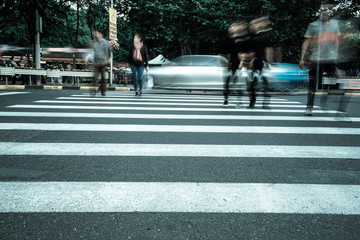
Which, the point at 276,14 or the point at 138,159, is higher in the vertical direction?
the point at 276,14

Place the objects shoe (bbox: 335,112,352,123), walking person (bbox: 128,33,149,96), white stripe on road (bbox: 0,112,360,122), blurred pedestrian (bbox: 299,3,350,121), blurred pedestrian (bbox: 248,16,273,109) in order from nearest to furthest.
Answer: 1. white stripe on road (bbox: 0,112,360,122)
2. shoe (bbox: 335,112,352,123)
3. blurred pedestrian (bbox: 299,3,350,121)
4. blurred pedestrian (bbox: 248,16,273,109)
5. walking person (bbox: 128,33,149,96)

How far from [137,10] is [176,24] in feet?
10.4

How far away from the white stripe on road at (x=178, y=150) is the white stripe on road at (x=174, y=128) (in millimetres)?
855

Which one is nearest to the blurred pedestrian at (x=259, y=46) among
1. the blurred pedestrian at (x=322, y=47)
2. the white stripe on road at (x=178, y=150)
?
the blurred pedestrian at (x=322, y=47)

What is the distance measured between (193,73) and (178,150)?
385 inches

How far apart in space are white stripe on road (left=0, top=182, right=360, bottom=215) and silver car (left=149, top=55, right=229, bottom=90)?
10618mm

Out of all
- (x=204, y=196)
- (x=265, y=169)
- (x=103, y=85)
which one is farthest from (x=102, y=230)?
(x=103, y=85)

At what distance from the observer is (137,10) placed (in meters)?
24.0

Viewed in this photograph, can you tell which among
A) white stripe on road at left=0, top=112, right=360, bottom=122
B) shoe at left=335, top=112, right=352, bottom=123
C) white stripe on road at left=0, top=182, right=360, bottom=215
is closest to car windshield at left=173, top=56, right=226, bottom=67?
shoe at left=335, top=112, right=352, bottom=123

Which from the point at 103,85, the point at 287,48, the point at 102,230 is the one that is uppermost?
the point at 287,48

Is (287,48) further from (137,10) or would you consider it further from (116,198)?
(116,198)

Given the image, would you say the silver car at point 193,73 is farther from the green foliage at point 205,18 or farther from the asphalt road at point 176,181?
the green foliage at point 205,18

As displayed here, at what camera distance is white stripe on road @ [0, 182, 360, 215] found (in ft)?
6.87

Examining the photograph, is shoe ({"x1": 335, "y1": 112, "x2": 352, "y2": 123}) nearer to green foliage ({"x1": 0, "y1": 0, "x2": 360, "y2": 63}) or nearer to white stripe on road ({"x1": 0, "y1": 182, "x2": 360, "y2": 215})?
white stripe on road ({"x1": 0, "y1": 182, "x2": 360, "y2": 215})
